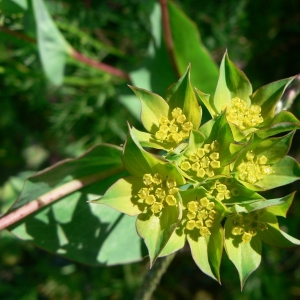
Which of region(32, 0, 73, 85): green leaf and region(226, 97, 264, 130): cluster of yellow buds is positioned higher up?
region(32, 0, 73, 85): green leaf

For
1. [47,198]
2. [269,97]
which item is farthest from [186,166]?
[47,198]

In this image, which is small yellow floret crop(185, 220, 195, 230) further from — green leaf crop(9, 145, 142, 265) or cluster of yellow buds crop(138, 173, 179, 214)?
green leaf crop(9, 145, 142, 265)

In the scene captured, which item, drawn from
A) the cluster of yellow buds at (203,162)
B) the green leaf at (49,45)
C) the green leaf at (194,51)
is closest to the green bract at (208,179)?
the cluster of yellow buds at (203,162)

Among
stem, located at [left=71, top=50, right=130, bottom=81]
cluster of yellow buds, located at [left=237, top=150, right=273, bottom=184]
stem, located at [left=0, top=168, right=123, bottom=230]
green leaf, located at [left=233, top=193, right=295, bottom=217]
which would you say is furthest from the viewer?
stem, located at [left=71, top=50, right=130, bottom=81]

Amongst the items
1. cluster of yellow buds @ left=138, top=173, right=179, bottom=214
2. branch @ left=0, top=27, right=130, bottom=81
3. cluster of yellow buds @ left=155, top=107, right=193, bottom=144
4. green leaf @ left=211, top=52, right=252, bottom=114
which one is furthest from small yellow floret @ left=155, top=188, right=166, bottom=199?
branch @ left=0, top=27, right=130, bottom=81

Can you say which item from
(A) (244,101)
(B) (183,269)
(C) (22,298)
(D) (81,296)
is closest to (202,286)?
(B) (183,269)

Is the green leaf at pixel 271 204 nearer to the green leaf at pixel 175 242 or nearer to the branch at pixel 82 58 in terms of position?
the green leaf at pixel 175 242

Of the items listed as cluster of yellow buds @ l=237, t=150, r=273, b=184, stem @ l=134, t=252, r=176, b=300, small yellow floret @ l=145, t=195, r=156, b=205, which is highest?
small yellow floret @ l=145, t=195, r=156, b=205
